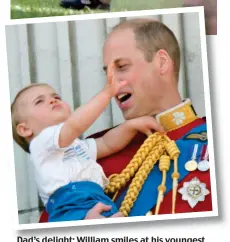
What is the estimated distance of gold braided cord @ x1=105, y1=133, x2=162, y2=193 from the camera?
907 millimetres

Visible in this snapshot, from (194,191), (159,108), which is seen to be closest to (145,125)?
(159,108)

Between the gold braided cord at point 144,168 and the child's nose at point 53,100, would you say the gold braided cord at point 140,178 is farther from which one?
the child's nose at point 53,100

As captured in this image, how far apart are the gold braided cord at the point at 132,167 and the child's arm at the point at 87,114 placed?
3.9 inches

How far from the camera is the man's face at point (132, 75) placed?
915 millimetres

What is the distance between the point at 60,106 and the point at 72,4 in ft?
0.64

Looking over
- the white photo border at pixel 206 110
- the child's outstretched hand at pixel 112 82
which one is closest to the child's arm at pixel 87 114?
the child's outstretched hand at pixel 112 82

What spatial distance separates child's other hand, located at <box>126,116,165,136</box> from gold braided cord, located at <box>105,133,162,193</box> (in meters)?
0.01

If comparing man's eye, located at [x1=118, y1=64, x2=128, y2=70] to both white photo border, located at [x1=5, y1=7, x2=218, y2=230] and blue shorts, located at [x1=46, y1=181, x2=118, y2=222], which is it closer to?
white photo border, located at [x1=5, y1=7, x2=218, y2=230]

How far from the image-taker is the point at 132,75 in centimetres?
91

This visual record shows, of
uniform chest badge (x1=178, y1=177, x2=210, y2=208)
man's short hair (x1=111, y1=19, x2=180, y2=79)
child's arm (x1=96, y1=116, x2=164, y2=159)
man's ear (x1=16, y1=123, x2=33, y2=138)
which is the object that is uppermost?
man's short hair (x1=111, y1=19, x2=180, y2=79)

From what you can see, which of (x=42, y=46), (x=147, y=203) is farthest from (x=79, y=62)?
(x=147, y=203)

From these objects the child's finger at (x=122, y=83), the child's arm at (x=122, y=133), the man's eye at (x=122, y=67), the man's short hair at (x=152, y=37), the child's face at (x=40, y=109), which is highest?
the man's short hair at (x=152, y=37)

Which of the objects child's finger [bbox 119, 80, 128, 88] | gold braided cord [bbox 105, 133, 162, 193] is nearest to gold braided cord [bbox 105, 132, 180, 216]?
gold braided cord [bbox 105, 133, 162, 193]

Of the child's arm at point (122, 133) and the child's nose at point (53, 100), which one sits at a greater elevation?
the child's nose at point (53, 100)
